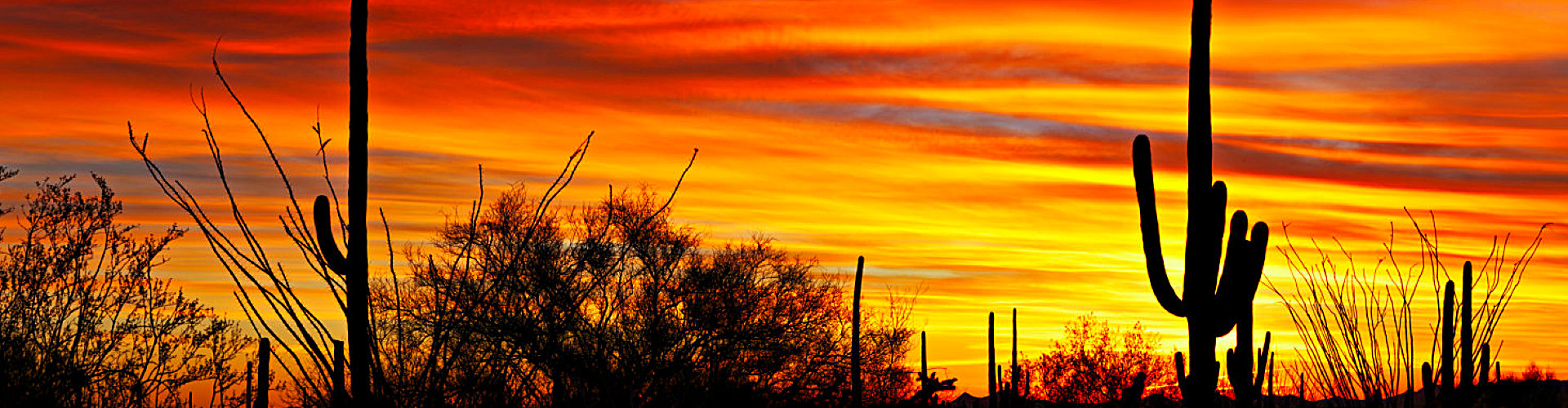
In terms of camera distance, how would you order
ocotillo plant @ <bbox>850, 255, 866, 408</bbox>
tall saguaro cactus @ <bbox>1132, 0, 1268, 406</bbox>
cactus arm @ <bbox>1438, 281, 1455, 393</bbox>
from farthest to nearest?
ocotillo plant @ <bbox>850, 255, 866, 408</bbox> → cactus arm @ <bbox>1438, 281, 1455, 393</bbox> → tall saguaro cactus @ <bbox>1132, 0, 1268, 406</bbox>

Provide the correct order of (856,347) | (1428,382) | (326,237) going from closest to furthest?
(326,237) → (1428,382) → (856,347)

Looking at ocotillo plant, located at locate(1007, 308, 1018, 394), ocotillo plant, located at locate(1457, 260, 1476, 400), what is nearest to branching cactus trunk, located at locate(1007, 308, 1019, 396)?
ocotillo plant, located at locate(1007, 308, 1018, 394)

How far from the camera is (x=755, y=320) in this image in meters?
37.2

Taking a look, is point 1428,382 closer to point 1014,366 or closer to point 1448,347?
point 1448,347

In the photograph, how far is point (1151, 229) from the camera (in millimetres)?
8078

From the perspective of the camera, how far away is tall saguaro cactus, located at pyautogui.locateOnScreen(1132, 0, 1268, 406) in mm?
7781

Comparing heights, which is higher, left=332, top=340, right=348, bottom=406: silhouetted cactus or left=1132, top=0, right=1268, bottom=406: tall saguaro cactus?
left=1132, top=0, right=1268, bottom=406: tall saguaro cactus

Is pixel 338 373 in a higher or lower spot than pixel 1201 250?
lower

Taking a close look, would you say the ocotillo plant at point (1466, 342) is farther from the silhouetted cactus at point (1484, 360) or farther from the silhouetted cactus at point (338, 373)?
the silhouetted cactus at point (338, 373)

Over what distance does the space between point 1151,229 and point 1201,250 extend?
14.2 inches

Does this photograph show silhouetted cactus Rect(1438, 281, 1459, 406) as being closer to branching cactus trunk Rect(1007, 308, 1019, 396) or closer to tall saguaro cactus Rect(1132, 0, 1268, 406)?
tall saguaro cactus Rect(1132, 0, 1268, 406)

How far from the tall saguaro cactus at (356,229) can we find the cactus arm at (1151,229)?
4381 millimetres

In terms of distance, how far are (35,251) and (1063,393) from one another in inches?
1810

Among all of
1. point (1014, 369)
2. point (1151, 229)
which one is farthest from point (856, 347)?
point (1151, 229)
